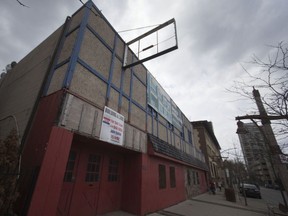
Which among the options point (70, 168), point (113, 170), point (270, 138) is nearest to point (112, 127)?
point (70, 168)

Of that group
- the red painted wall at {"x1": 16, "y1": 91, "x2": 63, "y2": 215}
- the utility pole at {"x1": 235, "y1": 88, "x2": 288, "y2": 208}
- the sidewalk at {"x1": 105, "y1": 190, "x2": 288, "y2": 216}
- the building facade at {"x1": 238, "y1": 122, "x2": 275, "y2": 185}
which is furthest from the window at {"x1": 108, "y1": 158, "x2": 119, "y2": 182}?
the utility pole at {"x1": 235, "y1": 88, "x2": 288, "y2": 208}

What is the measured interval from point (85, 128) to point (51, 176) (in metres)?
1.62

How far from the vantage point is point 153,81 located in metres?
11.8

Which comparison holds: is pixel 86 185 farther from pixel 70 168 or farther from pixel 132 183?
pixel 132 183

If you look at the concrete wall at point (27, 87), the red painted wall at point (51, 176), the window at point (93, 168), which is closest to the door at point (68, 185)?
the window at point (93, 168)

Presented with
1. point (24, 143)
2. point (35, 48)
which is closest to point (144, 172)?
point (24, 143)

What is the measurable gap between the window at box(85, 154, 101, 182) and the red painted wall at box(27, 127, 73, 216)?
88.3 inches

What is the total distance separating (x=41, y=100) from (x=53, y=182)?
2934mm

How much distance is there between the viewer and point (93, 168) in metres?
→ 6.40

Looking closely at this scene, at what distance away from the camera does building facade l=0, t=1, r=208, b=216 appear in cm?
407

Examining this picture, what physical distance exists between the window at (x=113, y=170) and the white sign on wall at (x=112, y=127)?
155 cm

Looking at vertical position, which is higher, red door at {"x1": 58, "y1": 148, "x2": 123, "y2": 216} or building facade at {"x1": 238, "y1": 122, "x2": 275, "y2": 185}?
building facade at {"x1": 238, "y1": 122, "x2": 275, "y2": 185}

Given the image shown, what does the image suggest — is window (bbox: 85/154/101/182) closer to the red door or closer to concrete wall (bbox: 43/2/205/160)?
the red door

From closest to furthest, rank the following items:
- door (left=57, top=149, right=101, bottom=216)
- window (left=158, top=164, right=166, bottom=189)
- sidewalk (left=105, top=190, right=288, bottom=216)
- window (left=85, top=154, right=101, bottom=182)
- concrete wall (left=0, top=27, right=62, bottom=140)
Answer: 1. door (left=57, top=149, right=101, bottom=216)
2. concrete wall (left=0, top=27, right=62, bottom=140)
3. window (left=85, top=154, right=101, bottom=182)
4. sidewalk (left=105, top=190, right=288, bottom=216)
5. window (left=158, top=164, right=166, bottom=189)
